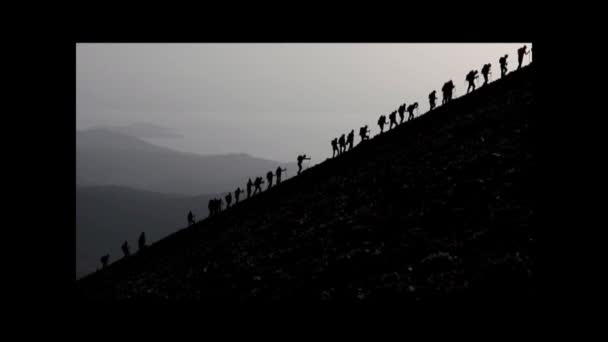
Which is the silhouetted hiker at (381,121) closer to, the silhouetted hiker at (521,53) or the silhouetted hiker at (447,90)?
the silhouetted hiker at (447,90)

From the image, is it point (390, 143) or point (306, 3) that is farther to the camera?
point (390, 143)

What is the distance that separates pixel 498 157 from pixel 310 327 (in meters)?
Result: 25.0

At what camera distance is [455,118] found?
134 ft

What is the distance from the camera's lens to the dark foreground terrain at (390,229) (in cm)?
1673

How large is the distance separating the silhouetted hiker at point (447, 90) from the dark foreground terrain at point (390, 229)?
1.15 m

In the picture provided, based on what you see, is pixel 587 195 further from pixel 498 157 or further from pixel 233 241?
pixel 233 241

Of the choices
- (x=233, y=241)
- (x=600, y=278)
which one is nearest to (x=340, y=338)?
(x=600, y=278)

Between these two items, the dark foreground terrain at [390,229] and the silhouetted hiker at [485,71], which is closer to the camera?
the dark foreground terrain at [390,229]

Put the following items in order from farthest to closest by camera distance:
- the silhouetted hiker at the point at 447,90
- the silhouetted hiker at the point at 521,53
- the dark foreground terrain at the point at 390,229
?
1. the silhouetted hiker at the point at 447,90
2. the silhouetted hiker at the point at 521,53
3. the dark foreground terrain at the point at 390,229

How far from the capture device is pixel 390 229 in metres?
24.2

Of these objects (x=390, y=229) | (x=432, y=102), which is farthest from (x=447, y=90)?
(x=390, y=229)

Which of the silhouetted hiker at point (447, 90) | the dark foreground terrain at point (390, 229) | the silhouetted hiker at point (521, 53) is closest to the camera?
the dark foreground terrain at point (390, 229)

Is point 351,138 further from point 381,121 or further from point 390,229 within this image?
point 390,229

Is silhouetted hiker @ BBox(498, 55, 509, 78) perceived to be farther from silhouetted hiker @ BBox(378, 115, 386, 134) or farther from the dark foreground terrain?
silhouetted hiker @ BBox(378, 115, 386, 134)
